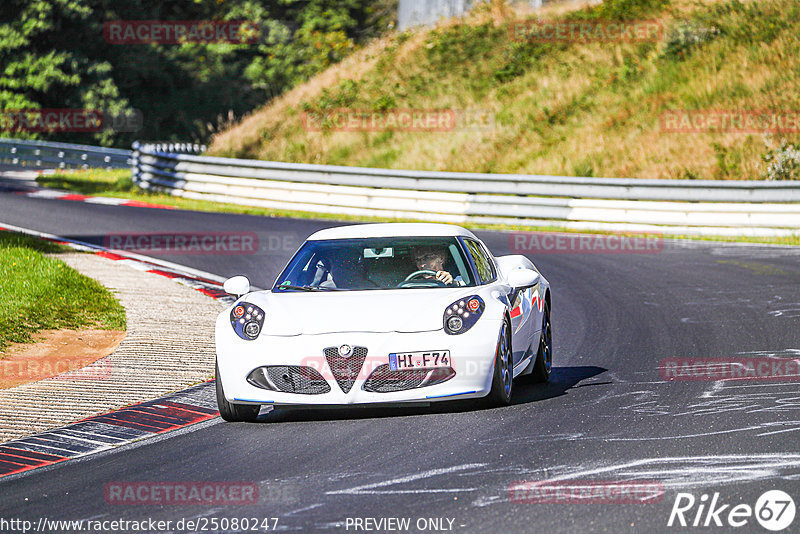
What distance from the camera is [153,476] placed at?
672 centimetres

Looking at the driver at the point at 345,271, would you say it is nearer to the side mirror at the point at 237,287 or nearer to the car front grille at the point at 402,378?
the side mirror at the point at 237,287

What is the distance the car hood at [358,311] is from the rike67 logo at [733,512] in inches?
103

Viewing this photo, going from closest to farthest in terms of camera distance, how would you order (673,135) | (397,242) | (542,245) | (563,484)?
(563,484) < (397,242) < (542,245) < (673,135)

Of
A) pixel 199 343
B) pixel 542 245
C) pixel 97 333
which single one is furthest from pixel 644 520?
pixel 542 245

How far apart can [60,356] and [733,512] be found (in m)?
7.04

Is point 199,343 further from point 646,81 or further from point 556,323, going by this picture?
point 646,81

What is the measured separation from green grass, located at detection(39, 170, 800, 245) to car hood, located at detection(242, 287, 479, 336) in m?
13.9

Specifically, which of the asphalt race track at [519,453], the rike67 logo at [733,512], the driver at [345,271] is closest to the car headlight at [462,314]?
the asphalt race track at [519,453]

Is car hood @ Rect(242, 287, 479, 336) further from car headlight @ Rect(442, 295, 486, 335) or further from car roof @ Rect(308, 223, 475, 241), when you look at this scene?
car roof @ Rect(308, 223, 475, 241)

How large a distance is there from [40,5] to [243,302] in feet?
139

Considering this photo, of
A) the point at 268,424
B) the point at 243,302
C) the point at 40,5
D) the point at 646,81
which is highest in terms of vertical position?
the point at 40,5

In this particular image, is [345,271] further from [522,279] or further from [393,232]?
[522,279]

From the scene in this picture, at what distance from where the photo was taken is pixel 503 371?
820cm

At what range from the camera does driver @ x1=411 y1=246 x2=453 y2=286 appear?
8.93 m
